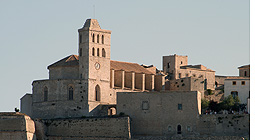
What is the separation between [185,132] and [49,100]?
13330 mm

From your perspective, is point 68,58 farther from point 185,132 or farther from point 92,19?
point 185,132

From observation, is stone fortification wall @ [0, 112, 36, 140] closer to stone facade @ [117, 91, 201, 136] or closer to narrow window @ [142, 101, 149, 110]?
stone facade @ [117, 91, 201, 136]

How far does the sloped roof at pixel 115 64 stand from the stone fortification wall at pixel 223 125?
12.9 meters

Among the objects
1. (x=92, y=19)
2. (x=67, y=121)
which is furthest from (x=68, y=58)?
(x=67, y=121)

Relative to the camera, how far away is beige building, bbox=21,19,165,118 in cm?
6119

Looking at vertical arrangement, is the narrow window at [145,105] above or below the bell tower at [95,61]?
below

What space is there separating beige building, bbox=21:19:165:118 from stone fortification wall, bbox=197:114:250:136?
9.05 meters

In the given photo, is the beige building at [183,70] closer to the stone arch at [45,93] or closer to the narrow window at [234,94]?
the narrow window at [234,94]

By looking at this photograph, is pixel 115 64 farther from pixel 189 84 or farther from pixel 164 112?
pixel 164 112

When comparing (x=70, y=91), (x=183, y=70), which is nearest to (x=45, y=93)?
(x=70, y=91)

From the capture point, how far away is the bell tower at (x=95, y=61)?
61875 mm

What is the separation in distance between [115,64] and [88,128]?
457 inches

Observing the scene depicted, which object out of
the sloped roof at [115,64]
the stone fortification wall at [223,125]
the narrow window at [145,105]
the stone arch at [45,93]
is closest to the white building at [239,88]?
the stone fortification wall at [223,125]

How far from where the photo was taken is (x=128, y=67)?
225 ft
